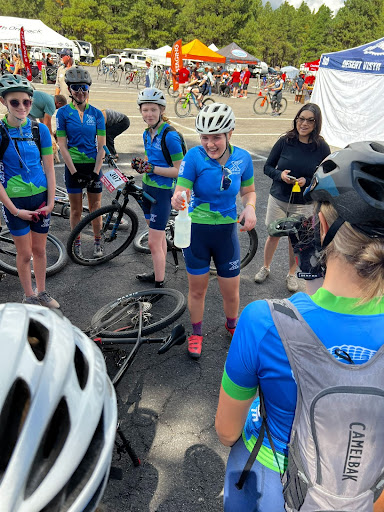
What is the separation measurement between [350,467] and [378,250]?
0.63m

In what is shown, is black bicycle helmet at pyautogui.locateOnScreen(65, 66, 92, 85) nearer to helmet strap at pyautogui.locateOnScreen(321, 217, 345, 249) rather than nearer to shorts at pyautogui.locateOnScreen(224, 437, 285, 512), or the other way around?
helmet strap at pyautogui.locateOnScreen(321, 217, 345, 249)

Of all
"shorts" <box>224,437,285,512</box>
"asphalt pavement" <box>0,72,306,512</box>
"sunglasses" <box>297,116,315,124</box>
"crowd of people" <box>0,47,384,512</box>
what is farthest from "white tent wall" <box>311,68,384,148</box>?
"shorts" <box>224,437,285,512</box>

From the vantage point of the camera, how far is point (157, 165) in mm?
4219

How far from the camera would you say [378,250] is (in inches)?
43.1

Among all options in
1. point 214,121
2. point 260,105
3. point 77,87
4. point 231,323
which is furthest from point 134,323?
point 260,105

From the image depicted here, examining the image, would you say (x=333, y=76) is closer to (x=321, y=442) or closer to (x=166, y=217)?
(x=166, y=217)

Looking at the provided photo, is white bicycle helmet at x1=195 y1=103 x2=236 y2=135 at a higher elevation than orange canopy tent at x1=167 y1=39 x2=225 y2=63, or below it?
below

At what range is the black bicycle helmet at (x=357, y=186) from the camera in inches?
43.3

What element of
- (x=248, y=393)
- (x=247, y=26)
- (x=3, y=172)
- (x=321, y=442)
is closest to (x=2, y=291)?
(x=3, y=172)

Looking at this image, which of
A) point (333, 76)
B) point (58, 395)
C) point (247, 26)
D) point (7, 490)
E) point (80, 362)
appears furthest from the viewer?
point (247, 26)

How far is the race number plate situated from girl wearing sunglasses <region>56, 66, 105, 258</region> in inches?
11.0

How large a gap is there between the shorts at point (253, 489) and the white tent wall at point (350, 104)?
1351 centimetres

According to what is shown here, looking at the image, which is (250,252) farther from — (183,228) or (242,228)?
(183,228)

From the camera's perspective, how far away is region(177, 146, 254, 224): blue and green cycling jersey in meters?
3.17
